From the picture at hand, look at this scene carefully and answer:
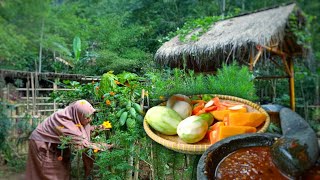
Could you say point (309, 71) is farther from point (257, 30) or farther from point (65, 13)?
point (65, 13)

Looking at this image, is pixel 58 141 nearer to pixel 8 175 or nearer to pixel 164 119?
pixel 164 119

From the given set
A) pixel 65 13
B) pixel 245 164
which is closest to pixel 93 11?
pixel 65 13

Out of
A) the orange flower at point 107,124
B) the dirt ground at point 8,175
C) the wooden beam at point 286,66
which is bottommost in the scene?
the dirt ground at point 8,175

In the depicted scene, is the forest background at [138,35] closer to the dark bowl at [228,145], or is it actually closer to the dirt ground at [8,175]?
the dark bowl at [228,145]

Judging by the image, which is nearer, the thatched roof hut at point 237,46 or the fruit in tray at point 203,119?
the fruit in tray at point 203,119

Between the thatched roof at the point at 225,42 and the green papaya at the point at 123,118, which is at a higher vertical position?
the thatched roof at the point at 225,42

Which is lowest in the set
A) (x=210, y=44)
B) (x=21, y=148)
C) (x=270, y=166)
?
(x=21, y=148)

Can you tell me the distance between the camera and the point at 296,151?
45 centimetres

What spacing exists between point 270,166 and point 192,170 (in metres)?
0.25

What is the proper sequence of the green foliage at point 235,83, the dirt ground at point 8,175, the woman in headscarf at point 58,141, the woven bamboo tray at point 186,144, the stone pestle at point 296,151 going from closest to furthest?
the stone pestle at point 296,151, the woven bamboo tray at point 186,144, the green foliage at point 235,83, the woman in headscarf at point 58,141, the dirt ground at point 8,175

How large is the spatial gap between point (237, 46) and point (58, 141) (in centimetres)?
60

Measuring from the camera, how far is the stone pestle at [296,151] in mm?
449

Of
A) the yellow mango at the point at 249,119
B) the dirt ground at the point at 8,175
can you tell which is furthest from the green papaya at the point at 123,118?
the dirt ground at the point at 8,175

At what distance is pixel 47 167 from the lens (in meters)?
1.01
